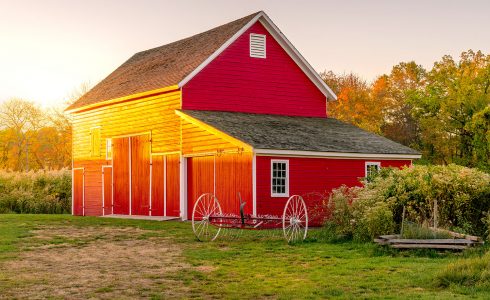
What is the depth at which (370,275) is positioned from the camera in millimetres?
14328

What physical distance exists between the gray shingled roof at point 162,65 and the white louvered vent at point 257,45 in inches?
33.7

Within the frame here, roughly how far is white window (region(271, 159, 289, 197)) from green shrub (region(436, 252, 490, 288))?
1311 cm

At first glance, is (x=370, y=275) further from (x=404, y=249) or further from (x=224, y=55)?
(x=224, y=55)

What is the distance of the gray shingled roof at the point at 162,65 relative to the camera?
31875 mm

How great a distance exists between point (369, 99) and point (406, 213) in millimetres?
41523

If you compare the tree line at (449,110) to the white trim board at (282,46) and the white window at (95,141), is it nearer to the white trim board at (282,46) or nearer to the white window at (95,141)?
the white trim board at (282,46)

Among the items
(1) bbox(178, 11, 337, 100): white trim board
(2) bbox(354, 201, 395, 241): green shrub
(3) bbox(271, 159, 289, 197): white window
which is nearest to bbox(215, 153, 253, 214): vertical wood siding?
(3) bbox(271, 159, 289, 197): white window

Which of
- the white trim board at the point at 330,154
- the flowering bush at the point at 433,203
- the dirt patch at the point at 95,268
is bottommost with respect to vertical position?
the dirt patch at the point at 95,268

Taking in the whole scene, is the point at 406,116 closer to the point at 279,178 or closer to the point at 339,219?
the point at 279,178

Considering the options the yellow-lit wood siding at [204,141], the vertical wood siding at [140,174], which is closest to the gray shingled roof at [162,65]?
the vertical wood siding at [140,174]

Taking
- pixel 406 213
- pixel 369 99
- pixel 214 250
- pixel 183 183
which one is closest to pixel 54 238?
pixel 214 250

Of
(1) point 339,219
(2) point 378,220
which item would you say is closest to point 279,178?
(1) point 339,219

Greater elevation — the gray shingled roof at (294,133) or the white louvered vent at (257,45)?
the white louvered vent at (257,45)

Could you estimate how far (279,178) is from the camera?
2673cm
